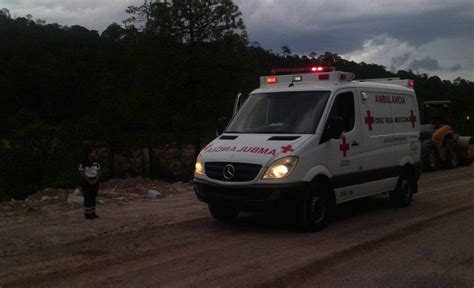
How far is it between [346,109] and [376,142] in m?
1.15

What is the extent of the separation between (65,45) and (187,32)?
128 ft

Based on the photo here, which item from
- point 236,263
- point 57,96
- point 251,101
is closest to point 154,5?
point 251,101

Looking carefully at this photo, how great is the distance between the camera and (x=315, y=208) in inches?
349

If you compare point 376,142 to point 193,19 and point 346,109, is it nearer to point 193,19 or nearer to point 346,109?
point 346,109

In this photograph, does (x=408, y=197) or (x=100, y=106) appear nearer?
(x=408, y=197)

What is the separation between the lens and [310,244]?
807 cm

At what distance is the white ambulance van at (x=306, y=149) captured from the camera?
838 centimetres

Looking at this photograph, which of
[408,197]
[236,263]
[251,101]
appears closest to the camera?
[236,263]

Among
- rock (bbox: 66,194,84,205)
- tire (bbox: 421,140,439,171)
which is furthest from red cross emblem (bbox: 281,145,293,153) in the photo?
tire (bbox: 421,140,439,171)

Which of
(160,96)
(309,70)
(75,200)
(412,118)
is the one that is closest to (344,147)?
(309,70)

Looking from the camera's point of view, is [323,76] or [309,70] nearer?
[323,76]

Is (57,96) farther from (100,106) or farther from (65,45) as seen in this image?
(100,106)

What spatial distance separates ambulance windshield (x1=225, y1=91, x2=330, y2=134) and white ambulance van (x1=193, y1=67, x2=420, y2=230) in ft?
0.06

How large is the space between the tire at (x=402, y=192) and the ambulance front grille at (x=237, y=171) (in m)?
4.33
